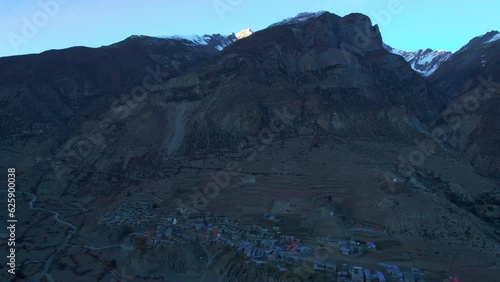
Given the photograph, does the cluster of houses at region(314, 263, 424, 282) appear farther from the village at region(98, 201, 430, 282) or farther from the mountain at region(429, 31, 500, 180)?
the mountain at region(429, 31, 500, 180)

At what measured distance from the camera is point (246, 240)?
51.6 metres

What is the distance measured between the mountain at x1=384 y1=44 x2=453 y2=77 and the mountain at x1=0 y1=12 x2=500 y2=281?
45.3 metres

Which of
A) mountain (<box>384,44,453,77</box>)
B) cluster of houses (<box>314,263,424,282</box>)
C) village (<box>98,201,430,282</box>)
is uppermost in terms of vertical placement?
mountain (<box>384,44,453,77</box>)

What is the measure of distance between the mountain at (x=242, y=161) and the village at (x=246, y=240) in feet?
1.13

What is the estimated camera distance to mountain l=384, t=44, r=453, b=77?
548ft

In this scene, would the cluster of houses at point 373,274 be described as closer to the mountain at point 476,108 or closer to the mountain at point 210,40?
the mountain at point 476,108

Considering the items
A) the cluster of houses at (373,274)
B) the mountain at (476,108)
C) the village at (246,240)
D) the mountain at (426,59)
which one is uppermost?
the mountain at (426,59)

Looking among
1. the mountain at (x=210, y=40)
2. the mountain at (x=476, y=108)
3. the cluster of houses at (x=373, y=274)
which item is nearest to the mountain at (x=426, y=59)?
the mountain at (x=476, y=108)

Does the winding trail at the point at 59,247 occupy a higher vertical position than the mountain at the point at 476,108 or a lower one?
lower

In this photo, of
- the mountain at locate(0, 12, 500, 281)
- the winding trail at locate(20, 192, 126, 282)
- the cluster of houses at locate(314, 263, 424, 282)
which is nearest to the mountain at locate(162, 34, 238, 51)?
the mountain at locate(0, 12, 500, 281)

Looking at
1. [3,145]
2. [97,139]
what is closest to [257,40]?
[97,139]

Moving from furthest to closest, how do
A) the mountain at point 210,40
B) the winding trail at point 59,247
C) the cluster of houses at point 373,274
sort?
the mountain at point 210,40 < the winding trail at point 59,247 < the cluster of houses at point 373,274

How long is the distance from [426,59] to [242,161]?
13385 cm

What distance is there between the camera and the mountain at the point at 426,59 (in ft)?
548
